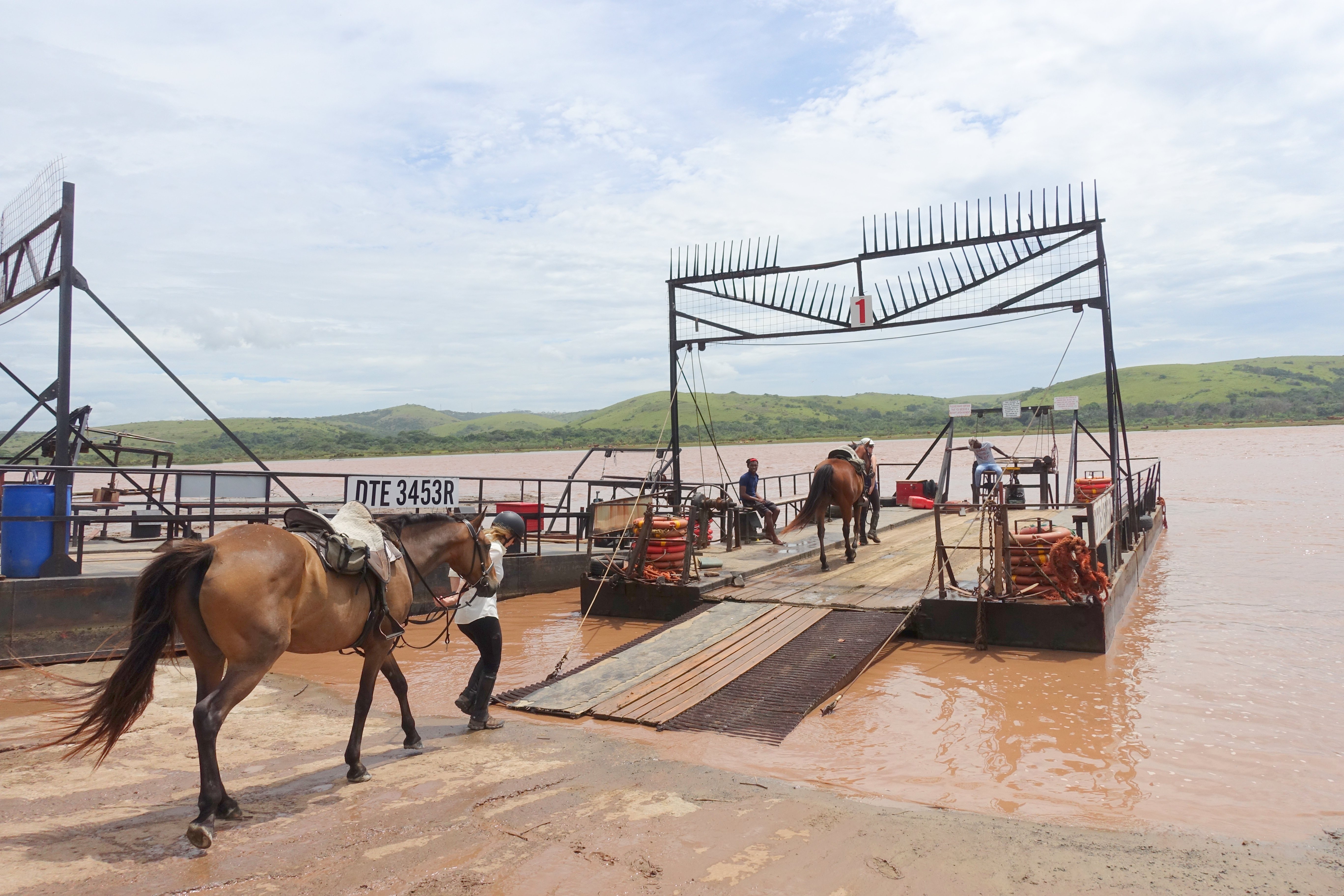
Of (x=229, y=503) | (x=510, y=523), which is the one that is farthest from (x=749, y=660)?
(x=229, y=503)

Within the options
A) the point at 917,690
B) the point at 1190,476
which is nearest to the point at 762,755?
the point at 917,690

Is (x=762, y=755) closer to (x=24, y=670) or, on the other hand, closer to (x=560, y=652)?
(x=560, y=652)

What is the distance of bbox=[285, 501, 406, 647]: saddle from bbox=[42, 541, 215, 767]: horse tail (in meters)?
0.68

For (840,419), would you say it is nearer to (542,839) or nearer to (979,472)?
(979,472)

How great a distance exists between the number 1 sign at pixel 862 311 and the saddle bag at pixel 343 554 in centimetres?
862

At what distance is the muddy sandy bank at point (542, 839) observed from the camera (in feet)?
12.2

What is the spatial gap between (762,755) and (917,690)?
232 centimetres

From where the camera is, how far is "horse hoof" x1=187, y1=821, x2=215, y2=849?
156 inches

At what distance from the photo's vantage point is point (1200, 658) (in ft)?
28.3

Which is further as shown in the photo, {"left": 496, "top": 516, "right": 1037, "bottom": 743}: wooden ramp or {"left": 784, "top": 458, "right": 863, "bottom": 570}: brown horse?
{"left": 784, "top": 458, "right": 863, "bottom": 570}: brown horse

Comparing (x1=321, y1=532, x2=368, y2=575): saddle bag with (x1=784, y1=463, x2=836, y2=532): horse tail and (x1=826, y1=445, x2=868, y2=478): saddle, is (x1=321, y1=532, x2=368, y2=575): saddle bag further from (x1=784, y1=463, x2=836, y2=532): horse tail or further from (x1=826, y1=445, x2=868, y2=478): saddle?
(x1=826, y1=445, x2=868, y2=478): saddle

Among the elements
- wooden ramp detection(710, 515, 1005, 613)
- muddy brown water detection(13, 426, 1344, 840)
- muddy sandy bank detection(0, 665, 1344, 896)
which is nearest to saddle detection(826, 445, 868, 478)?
wooden ramp detection(710, 515, 1005, 613)

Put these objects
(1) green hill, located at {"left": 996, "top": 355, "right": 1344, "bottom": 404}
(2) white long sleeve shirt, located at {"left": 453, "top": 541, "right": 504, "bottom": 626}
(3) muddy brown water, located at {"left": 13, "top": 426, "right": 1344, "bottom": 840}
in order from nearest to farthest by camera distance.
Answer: (3) muddy brown water, located at {"left": 13, "top": 426, "right": 1344, "bottom": 840} < (2) white long sleeve shirt, located at {"left": 453, "top": 541, "right": 504, "bottom": 626} < (1) green hill, located at {"left": 996, "top": 355, "right": 1344, "bottom": 404}

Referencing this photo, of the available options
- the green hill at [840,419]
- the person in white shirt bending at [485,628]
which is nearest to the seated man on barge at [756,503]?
the person in white shirt bending at [485,628]
